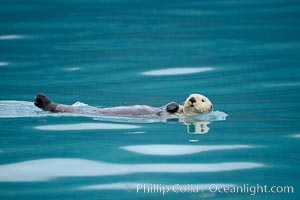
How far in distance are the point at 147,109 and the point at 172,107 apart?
1.16 feet

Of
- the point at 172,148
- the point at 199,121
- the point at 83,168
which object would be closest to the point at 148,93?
the point at 199,121

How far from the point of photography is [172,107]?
287 inches

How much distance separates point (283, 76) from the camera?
998cm

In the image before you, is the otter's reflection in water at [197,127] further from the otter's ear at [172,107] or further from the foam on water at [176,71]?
the foam on water at [176,71]

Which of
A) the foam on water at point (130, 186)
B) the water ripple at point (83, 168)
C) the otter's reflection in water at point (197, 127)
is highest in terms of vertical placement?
the otter's reflection in water at point (197, 127)

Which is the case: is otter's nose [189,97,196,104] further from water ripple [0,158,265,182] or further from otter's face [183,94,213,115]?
water ripple [0,158,265,182]

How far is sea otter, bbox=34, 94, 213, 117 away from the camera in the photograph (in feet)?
24.3

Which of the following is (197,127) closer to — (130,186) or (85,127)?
(85,127)

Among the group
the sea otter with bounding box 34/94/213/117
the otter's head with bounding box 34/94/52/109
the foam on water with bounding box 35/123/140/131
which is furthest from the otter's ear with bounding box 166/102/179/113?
the otter's head with bounding box 34/94/52/109

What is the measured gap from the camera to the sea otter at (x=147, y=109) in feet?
24.3

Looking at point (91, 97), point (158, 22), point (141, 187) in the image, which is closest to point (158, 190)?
point (141, 187)

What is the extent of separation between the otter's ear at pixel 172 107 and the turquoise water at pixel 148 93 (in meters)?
0.15

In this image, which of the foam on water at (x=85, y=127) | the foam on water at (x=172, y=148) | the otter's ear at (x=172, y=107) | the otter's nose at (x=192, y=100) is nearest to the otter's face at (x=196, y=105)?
the otter's nose at (x=192, y=100)

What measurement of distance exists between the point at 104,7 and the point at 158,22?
1.54 metres
